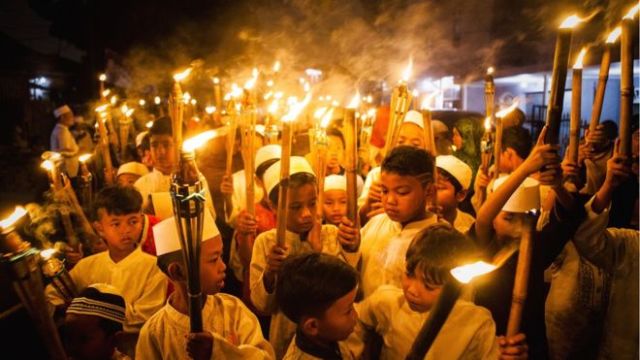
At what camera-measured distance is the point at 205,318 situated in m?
2.30

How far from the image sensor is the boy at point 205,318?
7.06ft

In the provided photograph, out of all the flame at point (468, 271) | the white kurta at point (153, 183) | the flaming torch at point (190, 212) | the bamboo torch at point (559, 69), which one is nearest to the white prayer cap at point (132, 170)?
the white kurta at point (153, 183)

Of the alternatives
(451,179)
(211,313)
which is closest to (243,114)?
(211,313)

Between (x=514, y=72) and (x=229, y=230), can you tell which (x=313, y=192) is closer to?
(x=229, y=230)

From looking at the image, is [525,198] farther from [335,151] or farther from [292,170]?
[335,151]

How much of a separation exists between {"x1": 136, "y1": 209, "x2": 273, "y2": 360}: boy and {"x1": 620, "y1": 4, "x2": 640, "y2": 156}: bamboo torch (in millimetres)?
1976

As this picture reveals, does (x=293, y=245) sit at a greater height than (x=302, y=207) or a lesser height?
lesser

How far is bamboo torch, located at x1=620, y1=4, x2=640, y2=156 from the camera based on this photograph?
2.01 m

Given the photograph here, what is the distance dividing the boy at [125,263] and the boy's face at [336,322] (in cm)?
136

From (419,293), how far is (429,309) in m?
0.10

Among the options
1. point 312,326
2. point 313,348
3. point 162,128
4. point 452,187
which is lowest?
point 313,348

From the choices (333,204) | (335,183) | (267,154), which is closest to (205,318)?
(333,204)

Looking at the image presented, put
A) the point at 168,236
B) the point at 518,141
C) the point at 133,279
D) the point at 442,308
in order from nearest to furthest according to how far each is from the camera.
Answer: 1. the point at 442,308
2. the point at 168,236
3. the point at 133,279
4. the point at 518,141

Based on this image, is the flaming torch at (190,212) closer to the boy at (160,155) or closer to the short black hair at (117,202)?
the short black hair at (117,202)
